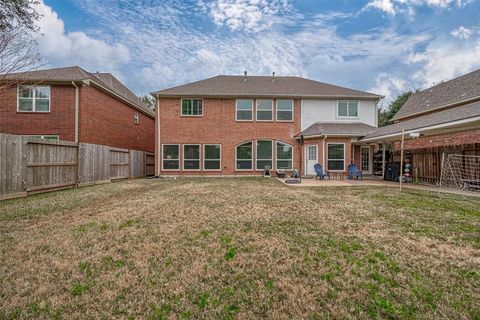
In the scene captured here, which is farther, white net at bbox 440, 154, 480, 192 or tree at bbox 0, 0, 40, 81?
white net at bbox 440, 154, 480, 192

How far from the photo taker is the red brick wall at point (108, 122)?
13.2 metres

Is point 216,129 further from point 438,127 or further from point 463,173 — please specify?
point 463,173

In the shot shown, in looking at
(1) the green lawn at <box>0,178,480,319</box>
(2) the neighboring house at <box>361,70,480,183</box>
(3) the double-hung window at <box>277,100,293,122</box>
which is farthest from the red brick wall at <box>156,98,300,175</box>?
(1) the green lawn at <box>0,178,480,319</box>

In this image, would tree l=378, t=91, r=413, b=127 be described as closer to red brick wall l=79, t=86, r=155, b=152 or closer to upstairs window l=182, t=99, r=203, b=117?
upstairs window l=182, t=99, r=203, b=117

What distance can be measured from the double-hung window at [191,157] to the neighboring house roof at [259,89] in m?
3.52

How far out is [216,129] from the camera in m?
16.0

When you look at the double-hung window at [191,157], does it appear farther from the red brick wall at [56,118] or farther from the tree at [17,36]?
the tree at [17,36]

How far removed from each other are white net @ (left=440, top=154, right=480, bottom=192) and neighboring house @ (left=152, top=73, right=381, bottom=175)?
16.6 ft

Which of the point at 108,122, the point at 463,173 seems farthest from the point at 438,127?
the point at 108,122

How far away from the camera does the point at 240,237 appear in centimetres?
396

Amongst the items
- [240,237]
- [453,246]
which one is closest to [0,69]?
[240,237]

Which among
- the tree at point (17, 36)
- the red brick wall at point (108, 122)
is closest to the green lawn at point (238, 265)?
the tree at point (17, 36)

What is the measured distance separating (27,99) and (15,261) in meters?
13.8

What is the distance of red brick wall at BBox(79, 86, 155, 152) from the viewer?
519 inches
